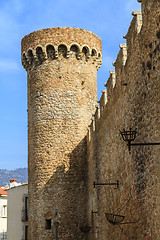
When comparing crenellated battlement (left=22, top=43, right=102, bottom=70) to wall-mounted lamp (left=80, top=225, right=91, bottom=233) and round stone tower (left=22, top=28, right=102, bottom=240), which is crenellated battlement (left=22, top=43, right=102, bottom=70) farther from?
wall-mounted lamp (left=80, top=225, right=91, bottom=233)

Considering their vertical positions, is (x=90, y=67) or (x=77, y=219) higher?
(x=90, y=67)

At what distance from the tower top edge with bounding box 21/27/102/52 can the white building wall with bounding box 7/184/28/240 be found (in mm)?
11571

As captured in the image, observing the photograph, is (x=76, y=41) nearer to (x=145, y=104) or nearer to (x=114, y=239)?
(x=114, y=239)

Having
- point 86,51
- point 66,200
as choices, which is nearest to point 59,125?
point 66,200

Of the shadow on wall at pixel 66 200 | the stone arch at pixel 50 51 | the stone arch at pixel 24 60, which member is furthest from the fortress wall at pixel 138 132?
the stone arch at pixel 24 60

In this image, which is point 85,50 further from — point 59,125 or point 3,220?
point 3,220

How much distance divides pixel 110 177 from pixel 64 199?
5.60 metres

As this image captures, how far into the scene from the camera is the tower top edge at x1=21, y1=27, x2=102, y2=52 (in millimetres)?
18422

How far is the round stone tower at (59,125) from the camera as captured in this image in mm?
17453

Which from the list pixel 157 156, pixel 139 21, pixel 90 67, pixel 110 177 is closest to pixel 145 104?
pixel 157 156

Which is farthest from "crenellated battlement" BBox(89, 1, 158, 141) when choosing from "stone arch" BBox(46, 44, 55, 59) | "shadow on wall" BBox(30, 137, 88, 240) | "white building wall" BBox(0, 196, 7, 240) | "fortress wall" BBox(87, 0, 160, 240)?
"white building wall" BBox(0, 196, 7, 240)

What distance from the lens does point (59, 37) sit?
18.4m

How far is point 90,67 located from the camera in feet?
62.8

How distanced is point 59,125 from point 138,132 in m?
9.71
